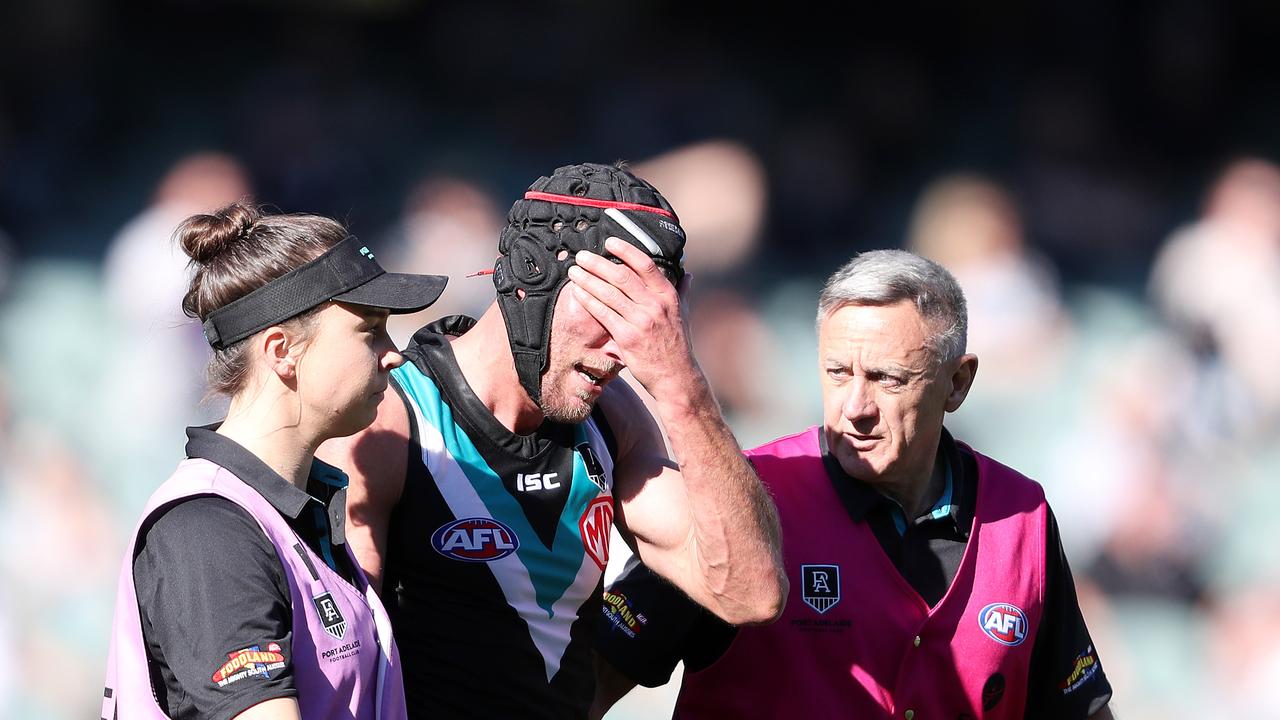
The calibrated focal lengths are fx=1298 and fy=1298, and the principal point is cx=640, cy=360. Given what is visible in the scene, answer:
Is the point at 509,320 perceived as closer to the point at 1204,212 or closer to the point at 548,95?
the point at 548,95

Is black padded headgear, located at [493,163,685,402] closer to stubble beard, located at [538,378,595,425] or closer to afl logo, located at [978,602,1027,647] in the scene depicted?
stubble beard, located at [538,378,595,425]

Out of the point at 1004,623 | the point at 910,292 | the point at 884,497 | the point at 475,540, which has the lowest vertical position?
the point at 1004,623

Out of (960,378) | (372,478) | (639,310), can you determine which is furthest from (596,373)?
(960,378)

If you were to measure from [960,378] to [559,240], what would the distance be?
1.14 meters

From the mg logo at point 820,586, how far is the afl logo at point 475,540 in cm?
71

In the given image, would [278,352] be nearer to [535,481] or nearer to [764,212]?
[535,481]

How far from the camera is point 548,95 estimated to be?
701 cm

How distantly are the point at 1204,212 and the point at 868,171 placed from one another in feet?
6.30

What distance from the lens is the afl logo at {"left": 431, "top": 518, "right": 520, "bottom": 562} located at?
8.38 ft

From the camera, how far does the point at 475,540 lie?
2.59 metres

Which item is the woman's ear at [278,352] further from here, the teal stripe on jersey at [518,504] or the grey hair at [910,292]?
the grey hair at [910,292]

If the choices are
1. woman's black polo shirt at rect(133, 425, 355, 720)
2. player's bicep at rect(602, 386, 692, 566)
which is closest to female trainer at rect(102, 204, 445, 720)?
woman's black polo shirt at rect(133, 425, 355, 720)

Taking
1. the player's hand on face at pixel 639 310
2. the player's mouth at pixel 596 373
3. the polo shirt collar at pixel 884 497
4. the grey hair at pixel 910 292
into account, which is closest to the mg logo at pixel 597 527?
the player's mouth at pixel 596 373

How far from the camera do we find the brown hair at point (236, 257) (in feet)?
7.30
